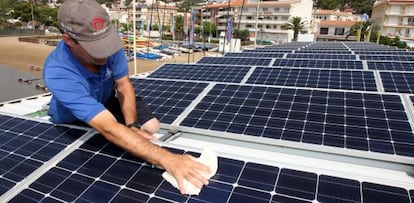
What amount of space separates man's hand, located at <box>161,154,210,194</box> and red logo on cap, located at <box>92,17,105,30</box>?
4.85 feet

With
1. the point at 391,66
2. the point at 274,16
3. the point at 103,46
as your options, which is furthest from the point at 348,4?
the point at 103,46

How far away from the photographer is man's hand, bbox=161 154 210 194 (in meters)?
2.56

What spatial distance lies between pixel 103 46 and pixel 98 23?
0.23 meters

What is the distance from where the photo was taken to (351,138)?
14.4 feet

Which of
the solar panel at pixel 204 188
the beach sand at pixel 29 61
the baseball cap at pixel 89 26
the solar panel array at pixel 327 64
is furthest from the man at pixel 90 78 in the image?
the beach sand at pixel 29 61

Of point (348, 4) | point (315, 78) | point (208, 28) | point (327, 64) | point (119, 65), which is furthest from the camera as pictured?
point (348, 4)

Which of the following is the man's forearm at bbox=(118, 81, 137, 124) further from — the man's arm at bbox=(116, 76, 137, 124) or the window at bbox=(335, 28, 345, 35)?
the window at bbox=(335, 28, 345, 35)

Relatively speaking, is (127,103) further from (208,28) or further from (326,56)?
(208,28)

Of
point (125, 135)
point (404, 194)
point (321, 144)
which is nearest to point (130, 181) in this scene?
point (125, 135)

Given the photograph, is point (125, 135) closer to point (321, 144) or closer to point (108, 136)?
point (108, 136)

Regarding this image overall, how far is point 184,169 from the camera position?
2568 millimetres

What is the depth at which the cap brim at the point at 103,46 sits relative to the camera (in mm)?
2951

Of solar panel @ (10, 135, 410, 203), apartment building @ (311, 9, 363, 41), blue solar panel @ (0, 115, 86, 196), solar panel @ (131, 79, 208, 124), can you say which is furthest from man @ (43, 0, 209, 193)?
apartment building @ (311, 9, 363, 41)

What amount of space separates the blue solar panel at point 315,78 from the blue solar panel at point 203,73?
67 cm
